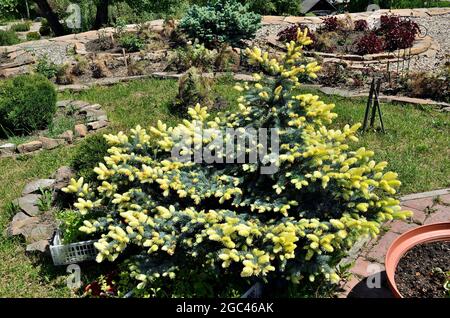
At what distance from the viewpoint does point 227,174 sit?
384 cm

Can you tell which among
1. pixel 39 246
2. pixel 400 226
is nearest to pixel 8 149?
pixel 39 246

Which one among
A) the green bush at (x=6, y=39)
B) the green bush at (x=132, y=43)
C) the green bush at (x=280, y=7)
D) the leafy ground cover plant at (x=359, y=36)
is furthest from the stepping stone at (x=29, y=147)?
the green bush at (x=280, y=7)

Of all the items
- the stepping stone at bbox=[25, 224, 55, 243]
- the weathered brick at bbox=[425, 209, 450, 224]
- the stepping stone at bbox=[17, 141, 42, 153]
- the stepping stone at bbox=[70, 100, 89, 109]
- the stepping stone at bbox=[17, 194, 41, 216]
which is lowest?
the weathered brick at bbox=[425, 209, 450, 224]

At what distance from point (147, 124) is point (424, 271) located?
4036 mm

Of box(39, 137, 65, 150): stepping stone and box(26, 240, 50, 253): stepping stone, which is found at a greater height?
box(39, 137, 65, 150): stepping stone

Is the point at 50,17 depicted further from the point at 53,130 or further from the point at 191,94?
the point at 191,94

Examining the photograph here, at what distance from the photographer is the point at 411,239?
362cm

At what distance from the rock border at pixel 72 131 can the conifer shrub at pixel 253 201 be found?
2.39 meters

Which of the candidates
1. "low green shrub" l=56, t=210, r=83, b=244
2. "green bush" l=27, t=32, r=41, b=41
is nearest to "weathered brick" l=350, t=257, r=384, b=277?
Result: "low green shrub" l=56, t=210, r=83, b=244

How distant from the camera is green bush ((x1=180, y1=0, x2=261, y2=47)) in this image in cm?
932

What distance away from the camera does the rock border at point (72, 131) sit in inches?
240

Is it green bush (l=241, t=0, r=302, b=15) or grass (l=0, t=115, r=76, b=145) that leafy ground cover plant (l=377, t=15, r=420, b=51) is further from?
grass (l=0, t=115, r=76, b=145)

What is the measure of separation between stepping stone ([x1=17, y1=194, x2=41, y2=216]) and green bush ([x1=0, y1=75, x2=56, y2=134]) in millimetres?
1792

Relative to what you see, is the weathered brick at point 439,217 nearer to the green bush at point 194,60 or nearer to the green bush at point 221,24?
the green bush at point 194,60
